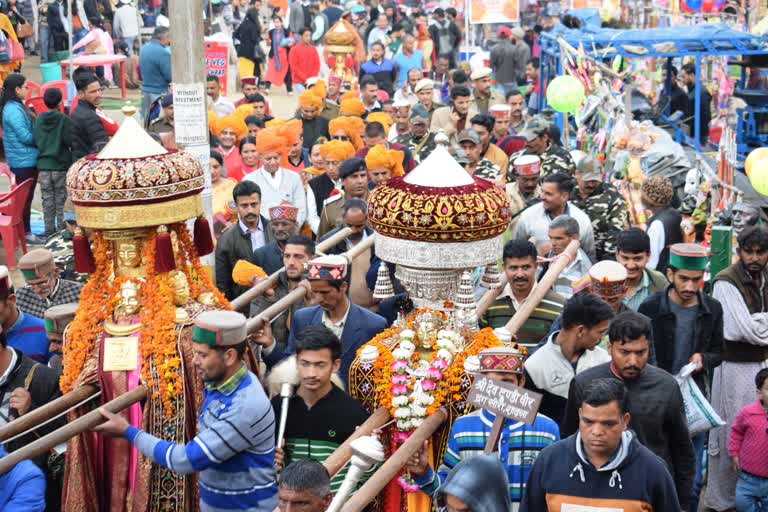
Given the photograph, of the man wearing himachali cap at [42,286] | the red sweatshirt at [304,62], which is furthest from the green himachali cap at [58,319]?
the red sweatshirt at [304,62]

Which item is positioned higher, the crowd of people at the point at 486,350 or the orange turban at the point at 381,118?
the orange turban at the point at 381,118

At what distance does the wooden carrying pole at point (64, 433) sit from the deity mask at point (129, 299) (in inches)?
19.7

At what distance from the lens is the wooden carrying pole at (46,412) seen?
508cm

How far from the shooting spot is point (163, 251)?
5.68 meters

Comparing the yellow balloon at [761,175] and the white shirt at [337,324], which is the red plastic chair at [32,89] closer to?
the yellow balloon at [761,175]

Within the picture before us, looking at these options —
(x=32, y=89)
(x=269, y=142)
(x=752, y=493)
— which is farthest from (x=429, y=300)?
(x=32, y=89)

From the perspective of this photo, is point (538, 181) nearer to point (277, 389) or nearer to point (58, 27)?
point (277, 389)

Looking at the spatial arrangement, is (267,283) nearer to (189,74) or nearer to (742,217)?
(189,74)

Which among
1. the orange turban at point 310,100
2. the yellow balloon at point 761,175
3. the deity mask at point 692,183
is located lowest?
the deity mask at point 692,183

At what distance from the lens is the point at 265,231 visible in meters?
8.56

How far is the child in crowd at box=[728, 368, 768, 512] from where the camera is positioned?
645cm

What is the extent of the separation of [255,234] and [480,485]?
187 inches

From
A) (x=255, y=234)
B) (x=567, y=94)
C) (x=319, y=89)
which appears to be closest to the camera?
(x=255, y=234)

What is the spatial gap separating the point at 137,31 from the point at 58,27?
1532 mm
